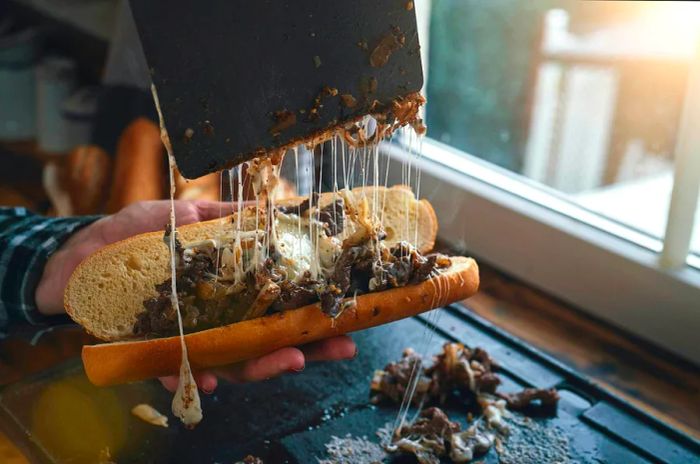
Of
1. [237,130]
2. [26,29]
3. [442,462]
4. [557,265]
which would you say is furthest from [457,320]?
[26,29]

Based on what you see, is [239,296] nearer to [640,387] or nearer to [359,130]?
[359,130]

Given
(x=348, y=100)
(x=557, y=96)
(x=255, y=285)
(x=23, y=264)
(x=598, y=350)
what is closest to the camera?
(x=348, y=100)

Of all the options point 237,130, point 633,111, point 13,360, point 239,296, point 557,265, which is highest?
point 237,130

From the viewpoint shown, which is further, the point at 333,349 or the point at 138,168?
the point at 138,168

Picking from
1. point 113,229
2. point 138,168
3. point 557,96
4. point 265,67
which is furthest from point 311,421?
point 557,96

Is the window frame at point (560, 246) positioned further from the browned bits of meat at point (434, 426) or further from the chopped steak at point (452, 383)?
the browned bits of meat at point (434, 426)

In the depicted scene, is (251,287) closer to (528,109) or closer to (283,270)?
(283,270)
